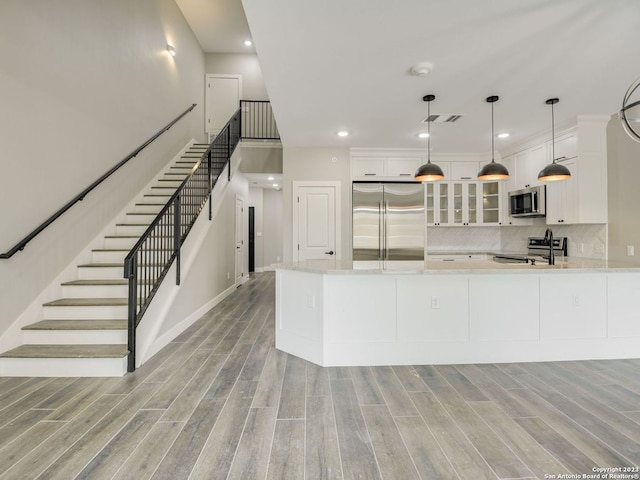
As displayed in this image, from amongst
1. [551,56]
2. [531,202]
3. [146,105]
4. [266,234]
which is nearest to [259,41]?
[551,56]

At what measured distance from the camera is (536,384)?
8.34 ft

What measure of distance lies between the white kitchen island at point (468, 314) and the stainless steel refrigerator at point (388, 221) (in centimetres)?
253

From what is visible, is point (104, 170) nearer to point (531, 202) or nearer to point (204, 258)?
point (204, 258)

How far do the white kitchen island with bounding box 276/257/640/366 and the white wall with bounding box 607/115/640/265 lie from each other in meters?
1.50

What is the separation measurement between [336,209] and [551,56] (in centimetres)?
360

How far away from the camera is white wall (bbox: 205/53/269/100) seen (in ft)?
26.7

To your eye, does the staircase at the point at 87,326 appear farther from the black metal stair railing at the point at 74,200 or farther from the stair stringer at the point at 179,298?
the black metal stair railing at the point at 74,200

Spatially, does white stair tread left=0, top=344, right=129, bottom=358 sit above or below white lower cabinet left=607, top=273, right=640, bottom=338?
below

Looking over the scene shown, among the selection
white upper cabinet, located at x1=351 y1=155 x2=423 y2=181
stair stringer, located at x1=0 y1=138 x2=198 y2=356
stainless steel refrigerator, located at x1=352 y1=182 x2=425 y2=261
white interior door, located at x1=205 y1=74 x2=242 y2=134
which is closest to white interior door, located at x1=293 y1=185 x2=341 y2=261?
stainless steel refrigerator, located at x1=352 y1=182 x2=425 y2=261

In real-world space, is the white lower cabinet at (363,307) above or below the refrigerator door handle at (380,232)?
below

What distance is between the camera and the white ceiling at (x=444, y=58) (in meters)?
2.19

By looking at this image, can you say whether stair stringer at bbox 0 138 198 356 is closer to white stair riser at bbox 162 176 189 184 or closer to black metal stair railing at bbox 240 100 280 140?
white stair riser at bbox 162 176 189 184

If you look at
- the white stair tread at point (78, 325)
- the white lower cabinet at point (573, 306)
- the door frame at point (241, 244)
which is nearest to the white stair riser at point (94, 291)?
the white stair tread at point (78, 325)

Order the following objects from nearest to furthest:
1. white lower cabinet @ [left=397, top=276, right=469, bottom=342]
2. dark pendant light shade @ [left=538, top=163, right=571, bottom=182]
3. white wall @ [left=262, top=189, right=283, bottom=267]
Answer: white lower cabinet @ [left=397, top=276, right=469, bottom=342]
dark pendant light shade @ [left=538, top=163, right=571, bottom=182]
white wall @ [left=262, top=189, right=283, bottom=267]
